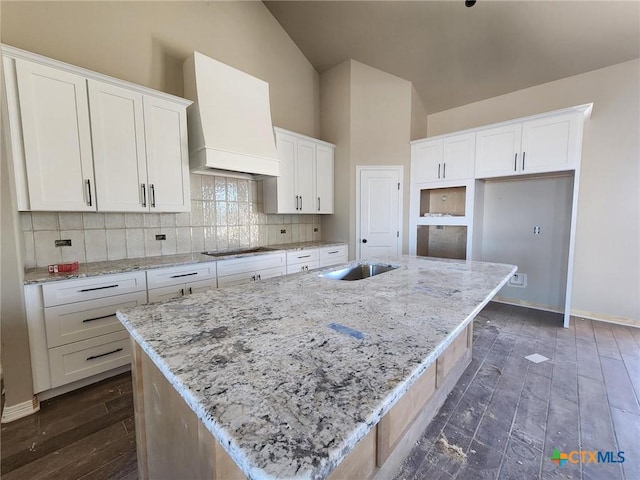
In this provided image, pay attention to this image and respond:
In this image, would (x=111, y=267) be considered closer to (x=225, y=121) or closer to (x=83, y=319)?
(x=83, y=319)

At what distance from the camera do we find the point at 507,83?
3432 mm

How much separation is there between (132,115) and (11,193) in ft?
3.32

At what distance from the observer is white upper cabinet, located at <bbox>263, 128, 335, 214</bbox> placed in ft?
11.3

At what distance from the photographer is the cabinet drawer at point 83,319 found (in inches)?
71.8

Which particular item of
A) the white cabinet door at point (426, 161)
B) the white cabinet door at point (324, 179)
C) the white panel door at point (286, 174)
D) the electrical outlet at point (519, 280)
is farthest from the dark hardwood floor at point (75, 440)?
the electrical outlet at point (519, 280)

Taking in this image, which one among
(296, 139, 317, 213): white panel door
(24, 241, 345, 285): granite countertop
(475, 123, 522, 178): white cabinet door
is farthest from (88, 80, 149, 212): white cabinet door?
(475, 123, 522, 178): white cabinet door

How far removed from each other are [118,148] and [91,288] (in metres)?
1.14

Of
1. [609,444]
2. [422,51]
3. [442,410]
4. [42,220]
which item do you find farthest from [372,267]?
[422,51]

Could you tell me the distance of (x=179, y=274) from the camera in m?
2.36

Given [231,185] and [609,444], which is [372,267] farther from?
[231,185]

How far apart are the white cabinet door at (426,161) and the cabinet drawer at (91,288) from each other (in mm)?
3565

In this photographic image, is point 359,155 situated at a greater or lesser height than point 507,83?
lesser

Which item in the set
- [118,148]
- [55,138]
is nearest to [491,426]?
[118,148]

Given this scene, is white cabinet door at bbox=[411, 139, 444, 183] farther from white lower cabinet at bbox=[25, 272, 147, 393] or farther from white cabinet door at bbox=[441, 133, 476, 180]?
white lower cabinet at bbox=[25, 272, 147, 393]
